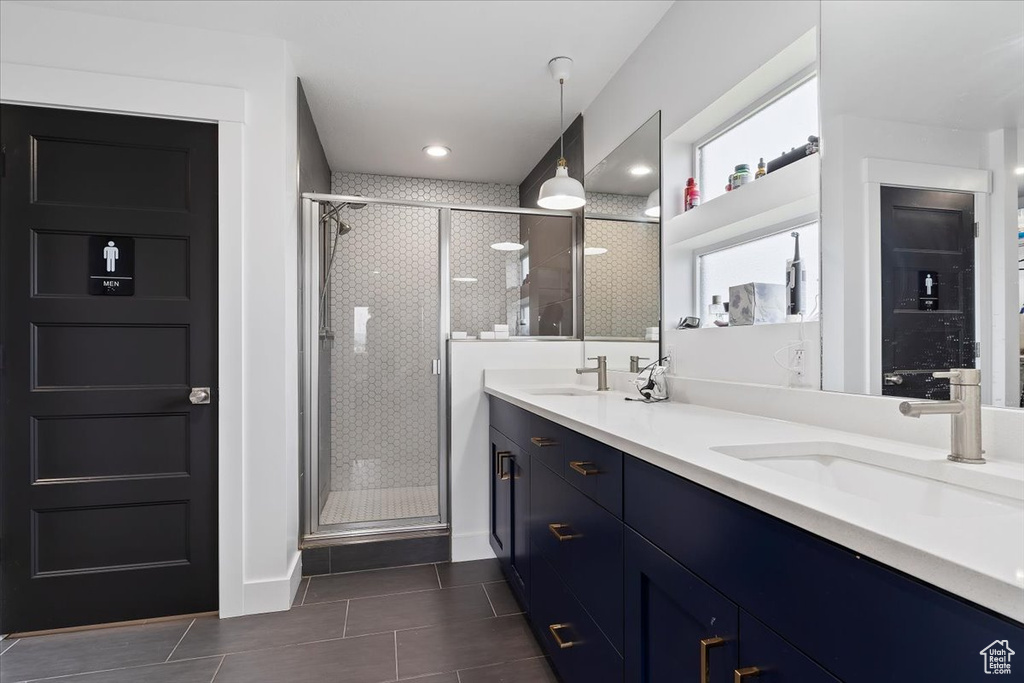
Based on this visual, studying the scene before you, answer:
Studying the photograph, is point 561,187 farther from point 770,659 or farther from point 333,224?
point 770,659

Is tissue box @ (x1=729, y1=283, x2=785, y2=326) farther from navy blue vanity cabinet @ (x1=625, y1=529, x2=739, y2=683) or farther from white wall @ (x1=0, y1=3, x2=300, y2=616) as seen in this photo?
white wall @ (x1=0, y1=3, x2=300, y2=616)

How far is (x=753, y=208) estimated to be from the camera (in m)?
1.71

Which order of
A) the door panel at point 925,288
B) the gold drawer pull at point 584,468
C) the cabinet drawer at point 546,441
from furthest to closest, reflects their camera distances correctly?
the cabinet drawer at point 546,441 < the gold drawer pull at point 584,468 < the door panel at point 925,288

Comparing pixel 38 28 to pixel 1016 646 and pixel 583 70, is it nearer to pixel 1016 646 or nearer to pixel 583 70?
pixel 583 70

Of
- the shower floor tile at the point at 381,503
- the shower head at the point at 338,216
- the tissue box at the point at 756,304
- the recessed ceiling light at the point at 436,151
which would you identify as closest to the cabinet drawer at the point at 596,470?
the tissue box at the point at 756,304

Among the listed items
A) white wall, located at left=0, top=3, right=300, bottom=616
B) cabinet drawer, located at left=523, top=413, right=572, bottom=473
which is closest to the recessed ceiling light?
white wall, located at left=0, top=3, right=300, bottom=616

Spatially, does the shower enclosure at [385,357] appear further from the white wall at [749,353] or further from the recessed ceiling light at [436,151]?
the white wall at [749,353]

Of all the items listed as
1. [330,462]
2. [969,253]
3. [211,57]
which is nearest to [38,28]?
[211,57]

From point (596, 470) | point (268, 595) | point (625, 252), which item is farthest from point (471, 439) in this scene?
point (596, 470)

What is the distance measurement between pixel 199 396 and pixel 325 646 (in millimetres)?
1148

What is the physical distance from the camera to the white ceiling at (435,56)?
83.8 inches

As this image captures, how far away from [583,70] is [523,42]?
0.39 meters

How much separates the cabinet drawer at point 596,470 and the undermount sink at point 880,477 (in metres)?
0.25

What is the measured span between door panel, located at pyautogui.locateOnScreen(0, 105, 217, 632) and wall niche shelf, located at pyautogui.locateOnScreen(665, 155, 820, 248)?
6.62 feet
